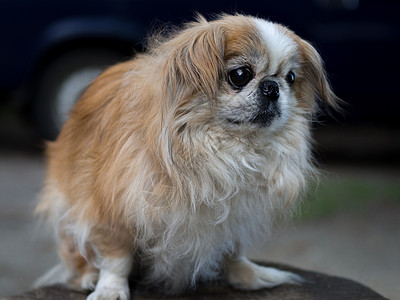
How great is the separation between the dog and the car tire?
10.9ft

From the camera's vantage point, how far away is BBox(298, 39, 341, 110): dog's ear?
2.52m

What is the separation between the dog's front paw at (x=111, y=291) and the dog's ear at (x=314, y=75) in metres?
1.16

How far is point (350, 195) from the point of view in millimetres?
5809

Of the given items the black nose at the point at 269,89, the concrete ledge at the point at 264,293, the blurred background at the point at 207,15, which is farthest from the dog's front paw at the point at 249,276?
the blurred background at the point at 207,15

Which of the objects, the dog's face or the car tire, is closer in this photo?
the dog's face

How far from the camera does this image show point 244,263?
2758 mm

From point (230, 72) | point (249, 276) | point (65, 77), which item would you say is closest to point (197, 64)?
point (230, 72)

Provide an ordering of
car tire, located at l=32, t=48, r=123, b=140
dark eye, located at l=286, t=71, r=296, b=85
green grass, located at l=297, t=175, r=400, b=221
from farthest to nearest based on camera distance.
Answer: car tire, located at l=32, t=48, r=123, b=140 → green grass, located at l=297, t=175, r=400, b=221 → dark eye, located at l=286, t=71, r=296, b=85

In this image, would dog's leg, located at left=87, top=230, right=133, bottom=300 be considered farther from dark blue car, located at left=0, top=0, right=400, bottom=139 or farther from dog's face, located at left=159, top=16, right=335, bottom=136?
dark blue car, located at left=0, top=0, right=400, bottom=139

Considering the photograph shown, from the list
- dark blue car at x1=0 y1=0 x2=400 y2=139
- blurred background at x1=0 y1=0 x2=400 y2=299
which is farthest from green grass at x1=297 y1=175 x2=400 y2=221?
dark blue car at x1=0 y1=0 x2=400 y2=139

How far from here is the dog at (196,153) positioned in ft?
7.44

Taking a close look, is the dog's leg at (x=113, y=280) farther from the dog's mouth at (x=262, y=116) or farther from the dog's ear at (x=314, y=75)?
the dog's ear at (x=314, y=75)

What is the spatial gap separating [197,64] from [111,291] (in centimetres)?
105

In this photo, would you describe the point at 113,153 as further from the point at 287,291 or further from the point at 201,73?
the point at 287,291
